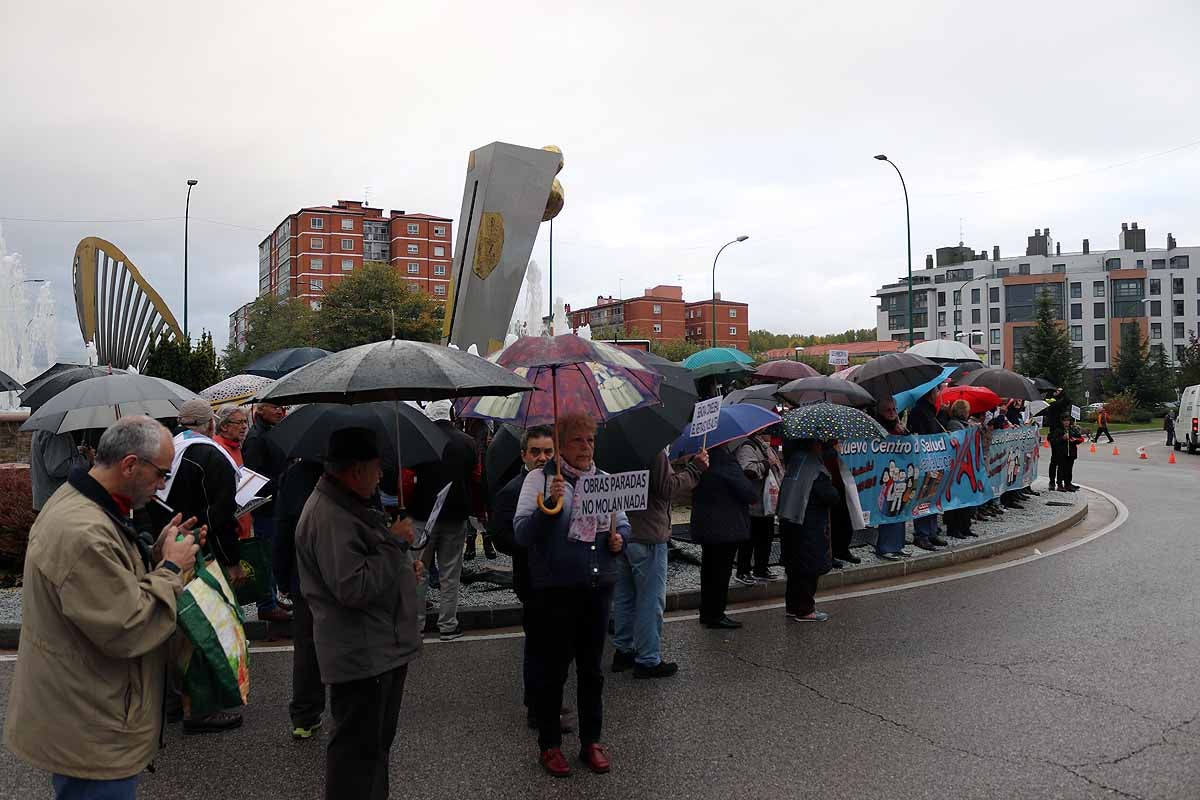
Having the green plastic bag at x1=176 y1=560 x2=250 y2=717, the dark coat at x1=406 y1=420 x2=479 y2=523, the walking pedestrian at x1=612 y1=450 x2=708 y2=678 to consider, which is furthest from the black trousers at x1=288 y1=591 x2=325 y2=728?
the green plastic bag at x1=176 y1=560 x2=250 y2=717

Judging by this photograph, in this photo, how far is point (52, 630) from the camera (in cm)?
286

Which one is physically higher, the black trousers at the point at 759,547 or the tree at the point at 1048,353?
the tree at the point at 1048,353

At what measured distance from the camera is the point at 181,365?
23.0 m

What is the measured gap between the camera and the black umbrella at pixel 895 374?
36.5ft

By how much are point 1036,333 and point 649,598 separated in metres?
53.6

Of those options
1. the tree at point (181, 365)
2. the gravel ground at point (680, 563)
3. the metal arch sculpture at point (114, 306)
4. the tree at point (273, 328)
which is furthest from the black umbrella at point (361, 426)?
the tree at point (273, 328)

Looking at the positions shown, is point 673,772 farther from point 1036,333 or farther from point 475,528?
point 1036,333

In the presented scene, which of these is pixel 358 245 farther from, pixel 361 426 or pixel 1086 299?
pixel 361 426

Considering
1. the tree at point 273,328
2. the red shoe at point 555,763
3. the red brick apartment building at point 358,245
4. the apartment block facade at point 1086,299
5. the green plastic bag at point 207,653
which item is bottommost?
the red shoe at point 555,763

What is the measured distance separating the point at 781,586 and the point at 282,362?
297 inches

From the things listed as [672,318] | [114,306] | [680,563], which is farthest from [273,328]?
[672,318]

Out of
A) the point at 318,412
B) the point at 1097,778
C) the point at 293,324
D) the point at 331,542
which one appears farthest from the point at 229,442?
the point at 293,324

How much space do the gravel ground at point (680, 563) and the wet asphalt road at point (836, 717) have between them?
3.52 feet

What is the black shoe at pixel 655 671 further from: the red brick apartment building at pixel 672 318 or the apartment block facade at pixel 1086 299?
the red brick apartment building at pixel 672 318
